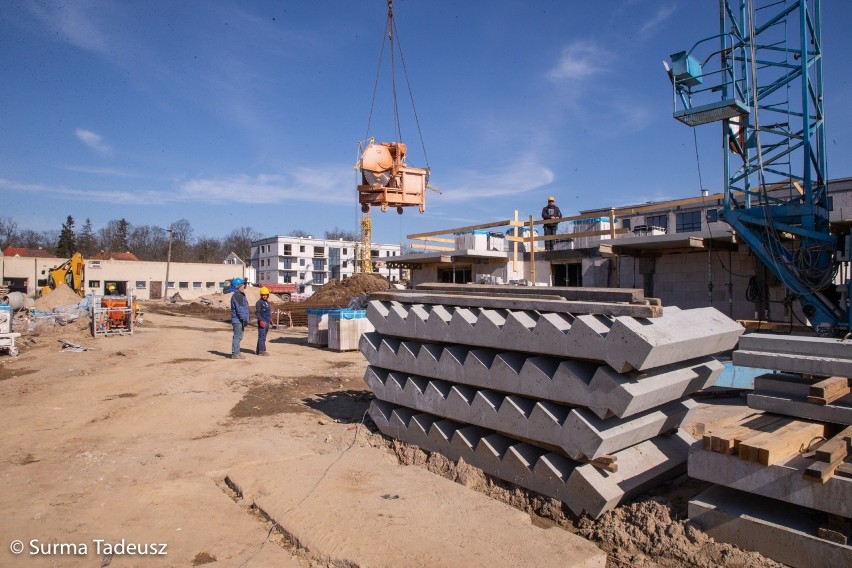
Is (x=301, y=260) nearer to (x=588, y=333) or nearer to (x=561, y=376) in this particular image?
(x=561, y=376)

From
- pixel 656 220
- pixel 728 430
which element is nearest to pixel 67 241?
pixel 656 220

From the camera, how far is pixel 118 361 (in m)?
13.3

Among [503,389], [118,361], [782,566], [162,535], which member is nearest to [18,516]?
[162,535]

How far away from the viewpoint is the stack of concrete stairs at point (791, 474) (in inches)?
118

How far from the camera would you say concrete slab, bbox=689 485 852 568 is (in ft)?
9.95

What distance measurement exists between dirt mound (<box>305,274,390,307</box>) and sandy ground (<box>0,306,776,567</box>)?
14.5 meters

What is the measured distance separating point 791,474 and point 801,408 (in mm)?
750

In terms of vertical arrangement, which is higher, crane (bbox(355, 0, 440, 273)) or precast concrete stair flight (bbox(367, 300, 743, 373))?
crane (bbox(355, 0, 440, 273))

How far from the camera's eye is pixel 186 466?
5328 mm

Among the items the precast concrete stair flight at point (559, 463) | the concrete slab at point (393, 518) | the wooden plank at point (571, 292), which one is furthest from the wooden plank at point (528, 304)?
the concrete slab at point (393, 518)

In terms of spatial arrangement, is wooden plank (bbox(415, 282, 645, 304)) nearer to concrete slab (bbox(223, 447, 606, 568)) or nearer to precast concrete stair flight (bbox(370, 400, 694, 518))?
precast concrete stair flight (bbox(370, 400, 694, 518))

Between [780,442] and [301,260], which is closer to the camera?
[780,442]

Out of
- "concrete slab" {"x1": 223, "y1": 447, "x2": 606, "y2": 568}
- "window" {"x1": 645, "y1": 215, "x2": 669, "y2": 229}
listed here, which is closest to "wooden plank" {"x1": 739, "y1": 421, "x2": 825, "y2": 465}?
"concrete slab" {"x1": 223, "y1": 447, "x2": 606, "y2": 568}

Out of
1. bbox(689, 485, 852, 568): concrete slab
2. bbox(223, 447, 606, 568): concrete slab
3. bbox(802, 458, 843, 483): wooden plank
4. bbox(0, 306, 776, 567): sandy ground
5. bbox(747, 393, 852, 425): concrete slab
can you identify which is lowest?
bbox(0, 306, 776, 567): sandy ground
